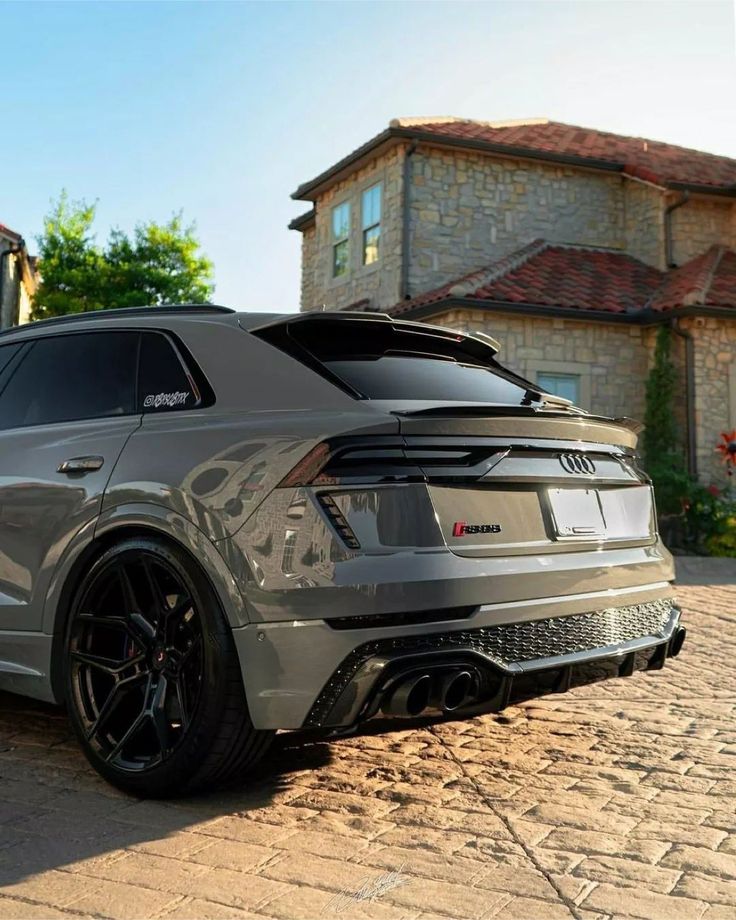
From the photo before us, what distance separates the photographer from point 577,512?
12.6 ft

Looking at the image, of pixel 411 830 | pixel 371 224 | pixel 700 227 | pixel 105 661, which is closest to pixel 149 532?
pixel 105 661

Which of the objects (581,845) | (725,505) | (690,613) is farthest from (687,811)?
(725,505)

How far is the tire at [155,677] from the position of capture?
134 inches

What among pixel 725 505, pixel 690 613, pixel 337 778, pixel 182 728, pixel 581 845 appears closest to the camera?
pixel 581 845

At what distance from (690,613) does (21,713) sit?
5.81 meters

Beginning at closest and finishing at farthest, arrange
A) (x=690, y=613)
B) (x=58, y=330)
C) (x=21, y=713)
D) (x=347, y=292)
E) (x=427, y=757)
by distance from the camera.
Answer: (x=427, y=757) < (x=58, y=330) < (x=21, y=713) < (x=690, y=613) < (x=347, y=292)

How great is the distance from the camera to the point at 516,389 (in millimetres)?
4344

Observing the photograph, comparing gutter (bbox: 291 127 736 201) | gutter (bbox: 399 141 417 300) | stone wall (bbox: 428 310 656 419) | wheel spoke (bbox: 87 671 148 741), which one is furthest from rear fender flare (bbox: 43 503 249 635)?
gutter (bbox: 291 127 736 201)

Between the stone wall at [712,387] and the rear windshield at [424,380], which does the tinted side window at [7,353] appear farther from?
the stone wall at [712,387]

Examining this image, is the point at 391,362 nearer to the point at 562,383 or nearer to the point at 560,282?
the point at 562,383

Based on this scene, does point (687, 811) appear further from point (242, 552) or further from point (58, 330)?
point (58, 330)

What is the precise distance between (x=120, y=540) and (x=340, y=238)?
56.0ft

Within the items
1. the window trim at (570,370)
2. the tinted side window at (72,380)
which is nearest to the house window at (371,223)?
the window trim at (570,370)

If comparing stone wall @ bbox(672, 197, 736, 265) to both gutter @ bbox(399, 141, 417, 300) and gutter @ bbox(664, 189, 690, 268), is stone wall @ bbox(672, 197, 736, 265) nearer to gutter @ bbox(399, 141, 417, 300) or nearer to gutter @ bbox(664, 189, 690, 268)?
gutter @ bbox(664, 189, 690, 268)
